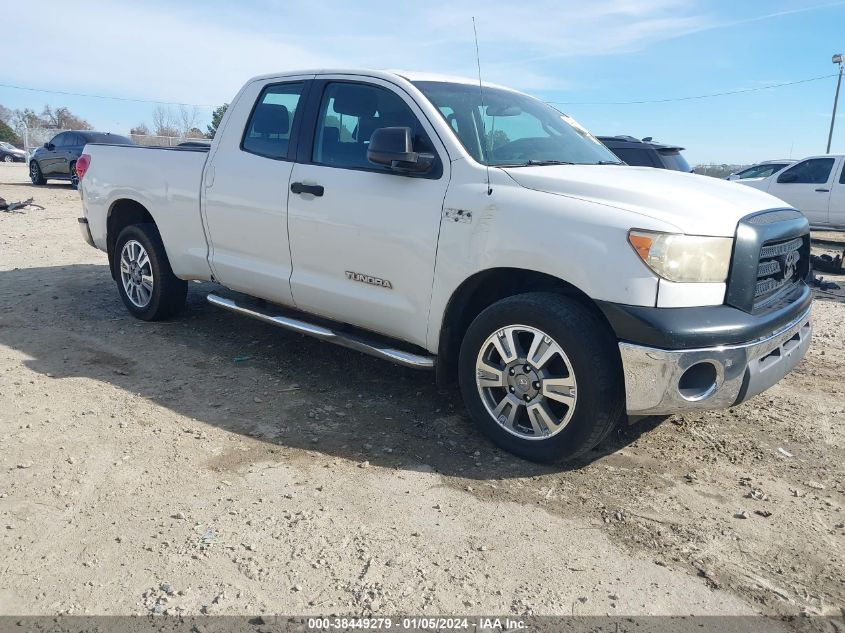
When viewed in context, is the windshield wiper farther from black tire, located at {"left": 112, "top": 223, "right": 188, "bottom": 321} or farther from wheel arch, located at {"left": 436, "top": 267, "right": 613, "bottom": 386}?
black tire, located at {"left": 112, "top": 223, "right": 188, "bottom": 321}

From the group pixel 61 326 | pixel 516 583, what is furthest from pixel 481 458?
pixel 61 326

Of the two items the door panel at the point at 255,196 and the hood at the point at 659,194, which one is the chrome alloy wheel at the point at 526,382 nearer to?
the hood at the point at 659,194

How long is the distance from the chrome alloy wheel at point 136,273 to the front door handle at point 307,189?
6.45ft

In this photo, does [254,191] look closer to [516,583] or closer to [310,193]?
[310,193]

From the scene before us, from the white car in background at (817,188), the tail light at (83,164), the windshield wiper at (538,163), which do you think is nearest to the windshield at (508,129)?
the windshield wiper at (538,163)

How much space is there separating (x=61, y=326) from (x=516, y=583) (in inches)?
188

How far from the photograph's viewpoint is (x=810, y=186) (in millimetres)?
14102

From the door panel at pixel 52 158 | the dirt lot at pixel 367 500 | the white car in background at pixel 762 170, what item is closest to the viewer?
the dirt lot at pixel 367 500

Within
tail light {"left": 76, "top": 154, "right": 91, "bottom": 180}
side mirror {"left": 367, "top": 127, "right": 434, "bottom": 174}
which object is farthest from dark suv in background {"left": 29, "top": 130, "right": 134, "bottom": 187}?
side mirror {"left": 367, "top": 127, "right": 434, "bottom": 174}

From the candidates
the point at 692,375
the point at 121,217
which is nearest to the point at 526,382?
the point at 692,375

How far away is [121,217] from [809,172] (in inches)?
537

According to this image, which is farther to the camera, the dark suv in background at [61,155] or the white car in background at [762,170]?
the dark suv in background at [61,155]

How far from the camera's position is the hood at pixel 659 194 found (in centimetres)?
321

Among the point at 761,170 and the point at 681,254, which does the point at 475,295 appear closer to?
the point at 681,254
